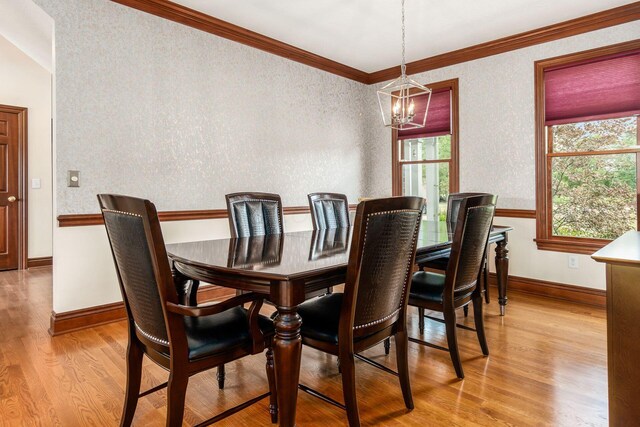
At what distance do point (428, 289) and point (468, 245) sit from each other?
1.10 feet

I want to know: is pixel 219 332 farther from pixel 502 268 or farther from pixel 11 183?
pixel 11 183

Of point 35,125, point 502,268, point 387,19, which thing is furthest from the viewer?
point 35,125

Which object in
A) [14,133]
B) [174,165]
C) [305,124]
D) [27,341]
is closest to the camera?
[27,341]

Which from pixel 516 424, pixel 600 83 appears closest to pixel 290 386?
pixel 516 424

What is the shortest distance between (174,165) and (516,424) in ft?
9.85

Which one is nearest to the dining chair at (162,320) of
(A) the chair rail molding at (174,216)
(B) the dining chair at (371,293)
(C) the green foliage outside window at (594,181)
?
(B) the dining chair at (371,293)

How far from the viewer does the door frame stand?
490cm

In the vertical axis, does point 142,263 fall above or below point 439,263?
above

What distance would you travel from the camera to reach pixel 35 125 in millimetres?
5020

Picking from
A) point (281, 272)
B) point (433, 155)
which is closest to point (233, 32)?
point (433, 155)

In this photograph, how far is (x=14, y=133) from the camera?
487 centimetres

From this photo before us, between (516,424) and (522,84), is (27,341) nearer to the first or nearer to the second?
(516,424)

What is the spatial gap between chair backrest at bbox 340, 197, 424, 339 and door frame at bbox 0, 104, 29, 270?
5223 millimetres

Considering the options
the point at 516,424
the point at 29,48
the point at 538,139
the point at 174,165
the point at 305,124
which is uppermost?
the point at 29,48
